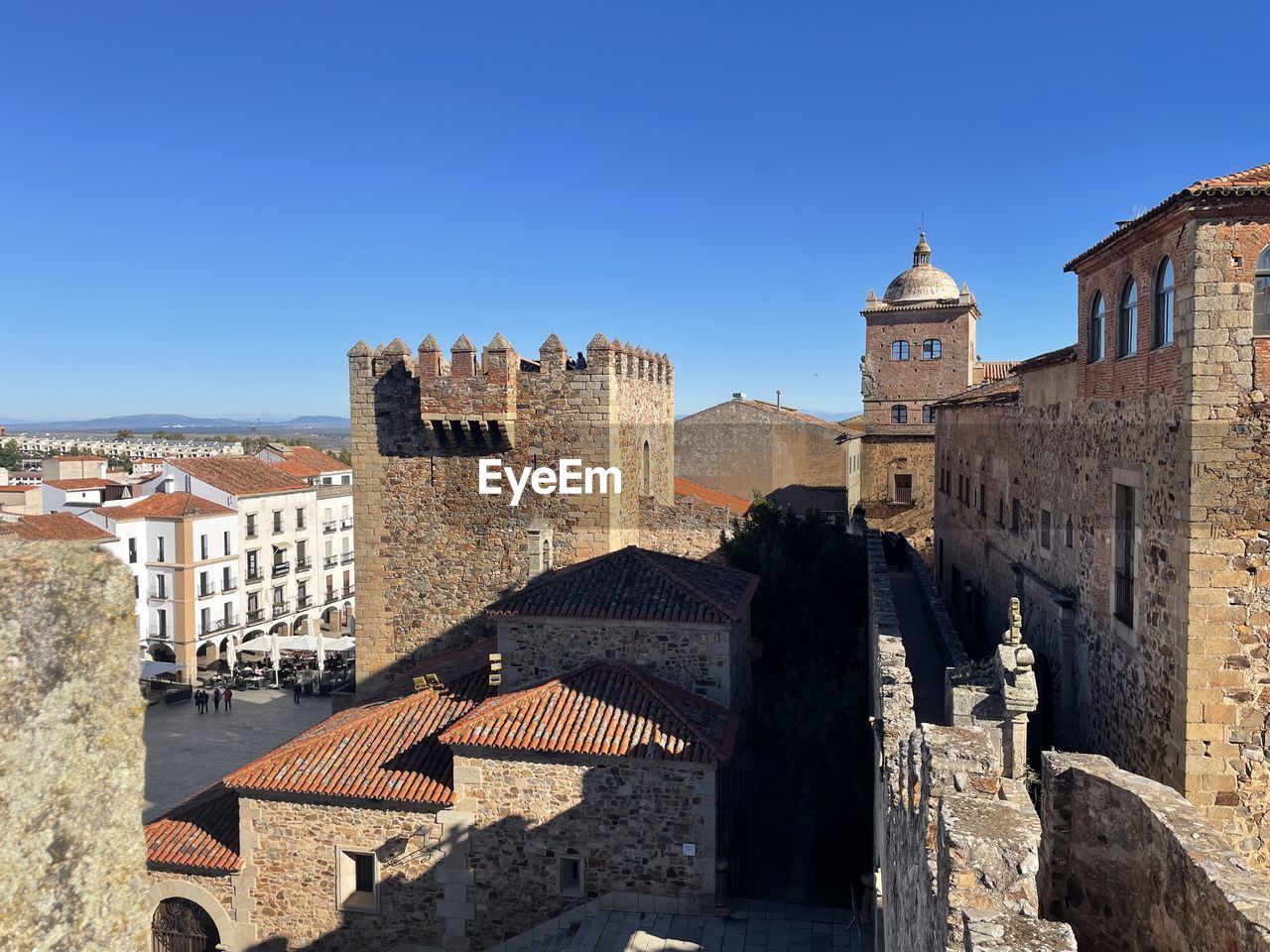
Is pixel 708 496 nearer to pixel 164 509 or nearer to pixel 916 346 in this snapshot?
pixel 916 346

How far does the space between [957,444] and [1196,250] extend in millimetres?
15285

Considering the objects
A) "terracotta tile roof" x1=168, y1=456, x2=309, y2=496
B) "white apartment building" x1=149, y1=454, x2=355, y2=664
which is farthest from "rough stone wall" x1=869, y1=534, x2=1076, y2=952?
"terracotta tile roof" x1=168, y1=456, x2=309, y2=496

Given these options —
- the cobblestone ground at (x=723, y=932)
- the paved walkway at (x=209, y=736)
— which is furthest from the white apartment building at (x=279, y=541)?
the cobblestone ground at (x=723, y=932)

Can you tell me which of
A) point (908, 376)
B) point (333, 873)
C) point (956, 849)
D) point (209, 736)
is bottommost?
point (209, 736)

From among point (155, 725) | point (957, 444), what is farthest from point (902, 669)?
point (155, 725)

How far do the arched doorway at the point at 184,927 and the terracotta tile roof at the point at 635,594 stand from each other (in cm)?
595

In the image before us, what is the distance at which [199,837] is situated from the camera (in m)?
13.6

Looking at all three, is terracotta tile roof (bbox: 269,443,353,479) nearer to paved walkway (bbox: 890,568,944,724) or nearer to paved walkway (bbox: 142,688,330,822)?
paved walkway (bbox: 142,688,330,822)

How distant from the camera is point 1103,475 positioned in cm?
1109

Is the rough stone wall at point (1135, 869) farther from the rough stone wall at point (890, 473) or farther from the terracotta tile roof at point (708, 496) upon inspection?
the rough stone wall at point (890, 473)

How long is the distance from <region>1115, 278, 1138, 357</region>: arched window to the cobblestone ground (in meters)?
7.55

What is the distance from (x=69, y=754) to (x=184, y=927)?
1274cm

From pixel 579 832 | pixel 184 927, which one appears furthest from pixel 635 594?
pixel 184 927

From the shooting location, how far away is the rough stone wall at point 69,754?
284cm
